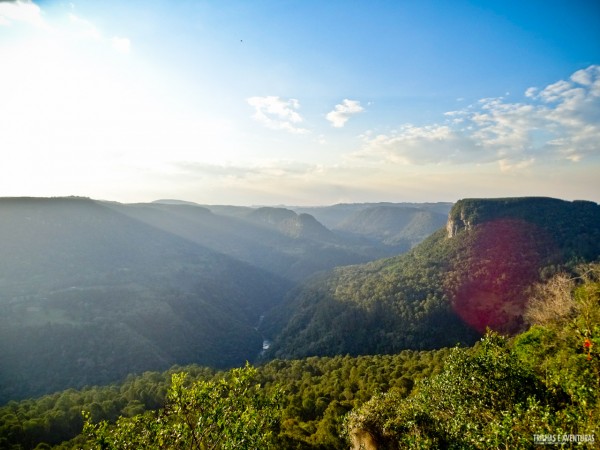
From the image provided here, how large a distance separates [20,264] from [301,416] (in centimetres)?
22020

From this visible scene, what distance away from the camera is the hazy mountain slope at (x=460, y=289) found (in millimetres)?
138500

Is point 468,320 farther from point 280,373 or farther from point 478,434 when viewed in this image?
point 478,434

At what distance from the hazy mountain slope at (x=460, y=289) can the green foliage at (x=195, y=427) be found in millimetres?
132379

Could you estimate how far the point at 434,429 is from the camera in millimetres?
21203

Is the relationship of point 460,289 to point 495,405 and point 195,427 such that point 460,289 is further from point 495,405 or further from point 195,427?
point 195,427

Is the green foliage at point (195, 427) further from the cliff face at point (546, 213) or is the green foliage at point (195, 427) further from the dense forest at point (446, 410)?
the cliff face at point (546, 213)

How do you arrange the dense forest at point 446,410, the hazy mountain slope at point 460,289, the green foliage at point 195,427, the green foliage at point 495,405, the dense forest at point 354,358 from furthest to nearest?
the hazy mountain slope at point 460,289 → the dense forest at point 354,358 → the green foliage at point 195,427 → the dense forest at point 446,410 → the green foliage at point 495,405

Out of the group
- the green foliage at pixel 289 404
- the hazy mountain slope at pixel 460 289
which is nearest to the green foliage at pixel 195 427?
the green foliage at pixel 289 404

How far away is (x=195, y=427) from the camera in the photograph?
20.0m

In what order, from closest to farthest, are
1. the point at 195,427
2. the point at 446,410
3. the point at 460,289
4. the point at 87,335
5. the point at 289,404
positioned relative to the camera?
the point at 195,427 < the point at 446,410 < the point at 289,404 < the point at 87,335 < the point at 460,289

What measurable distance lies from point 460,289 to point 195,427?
15579cm

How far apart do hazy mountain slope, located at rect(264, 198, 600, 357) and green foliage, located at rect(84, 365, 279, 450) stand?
13238 cm

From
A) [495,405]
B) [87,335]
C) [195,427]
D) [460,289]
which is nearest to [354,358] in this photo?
[460,289]

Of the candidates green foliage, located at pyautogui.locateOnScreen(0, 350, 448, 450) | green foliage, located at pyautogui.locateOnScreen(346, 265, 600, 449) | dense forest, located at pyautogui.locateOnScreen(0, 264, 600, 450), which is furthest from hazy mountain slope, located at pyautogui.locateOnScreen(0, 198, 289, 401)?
green foliage, located at pyautogui.locateOnScreen(346, 265, 600, 449)
